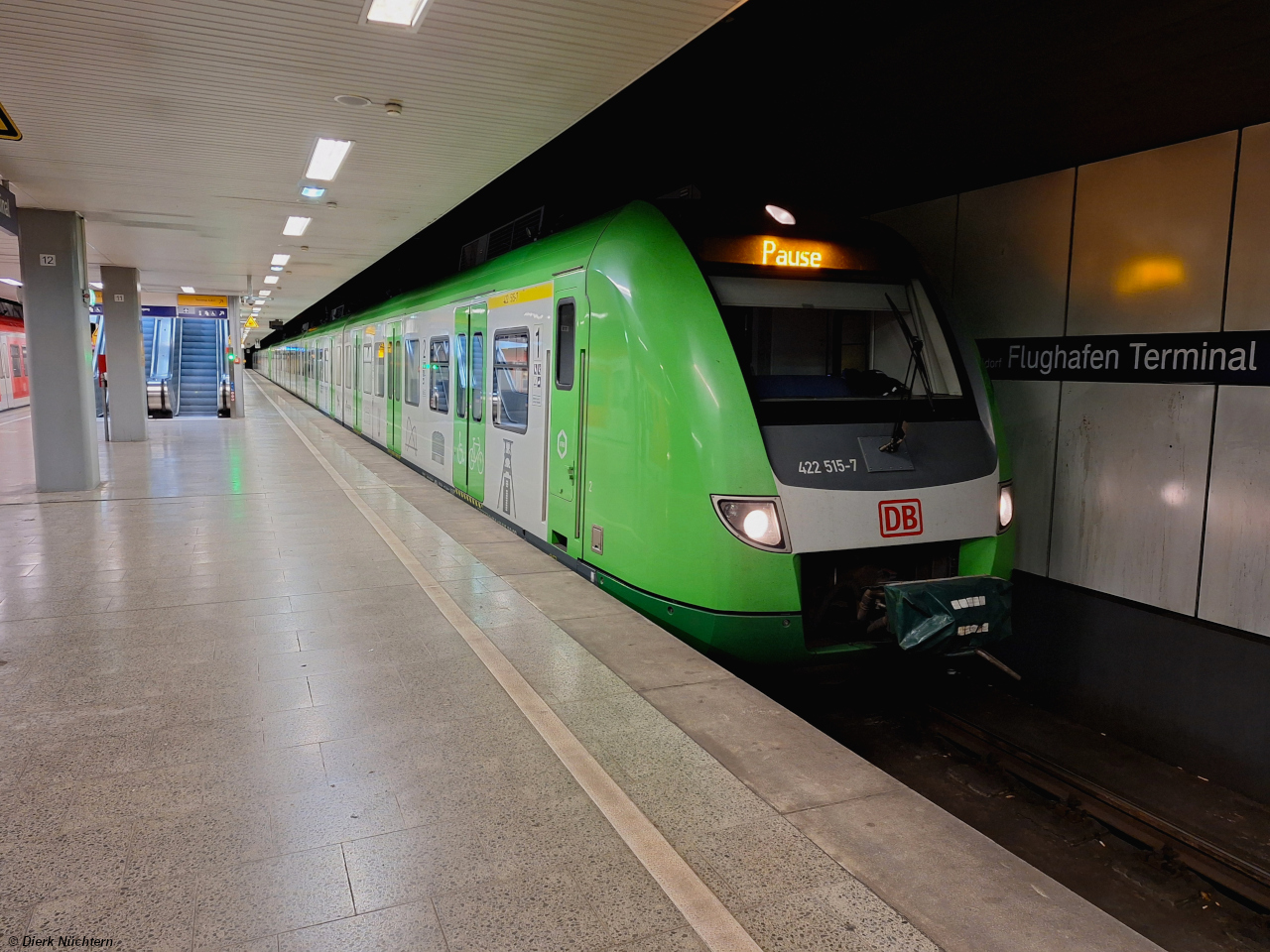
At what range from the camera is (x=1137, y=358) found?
220 inches

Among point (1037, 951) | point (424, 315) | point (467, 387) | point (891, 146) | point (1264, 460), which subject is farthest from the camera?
point (424, 315)

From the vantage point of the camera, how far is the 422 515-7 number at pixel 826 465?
4.42 metres

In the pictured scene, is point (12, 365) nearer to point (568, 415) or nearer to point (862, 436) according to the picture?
point (568, 415)

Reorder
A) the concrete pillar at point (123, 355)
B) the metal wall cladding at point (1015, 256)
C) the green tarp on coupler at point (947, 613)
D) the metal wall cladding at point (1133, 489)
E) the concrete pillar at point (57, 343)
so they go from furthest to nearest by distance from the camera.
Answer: the concrete pillar at point (123, 355), the concrete pillar at point (57, 343), the metal wall cladding at point (1015, 256), the metal wall cladding at point (1133, 489), the green tarp on coupler at point (947, 613)

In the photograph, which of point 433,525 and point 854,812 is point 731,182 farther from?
point 854,812

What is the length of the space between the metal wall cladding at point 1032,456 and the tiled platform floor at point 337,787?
3.32 metres

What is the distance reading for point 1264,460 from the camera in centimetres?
485

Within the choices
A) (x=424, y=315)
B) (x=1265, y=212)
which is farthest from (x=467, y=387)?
(x=1265, y=212)

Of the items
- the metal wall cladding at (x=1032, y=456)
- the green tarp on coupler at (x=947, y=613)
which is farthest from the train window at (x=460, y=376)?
the green tarp on coupler at (x=947, y=613)

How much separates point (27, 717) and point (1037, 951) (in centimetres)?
395

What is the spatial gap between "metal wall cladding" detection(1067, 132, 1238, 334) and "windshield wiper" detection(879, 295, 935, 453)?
1.58 metres

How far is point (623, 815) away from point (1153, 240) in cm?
498

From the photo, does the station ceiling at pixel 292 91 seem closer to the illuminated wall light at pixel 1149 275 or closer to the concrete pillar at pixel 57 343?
the concrete pillar at pixel 57 343

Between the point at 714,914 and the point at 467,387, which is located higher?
the point at 467,387
